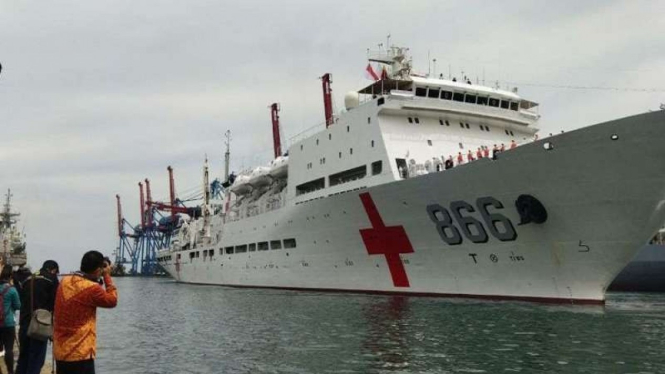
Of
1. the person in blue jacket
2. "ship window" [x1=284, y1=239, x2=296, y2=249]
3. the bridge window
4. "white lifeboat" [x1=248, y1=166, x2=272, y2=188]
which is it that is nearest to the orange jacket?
the person in blue jacket

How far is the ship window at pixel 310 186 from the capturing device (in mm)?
23308

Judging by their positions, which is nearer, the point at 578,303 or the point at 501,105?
the point at 578,303

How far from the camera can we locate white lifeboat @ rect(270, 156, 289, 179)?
27.8 m

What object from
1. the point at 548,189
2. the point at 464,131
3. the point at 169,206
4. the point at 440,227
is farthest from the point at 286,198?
the point at 169,206

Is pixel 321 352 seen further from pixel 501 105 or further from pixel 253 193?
pixel 253 193

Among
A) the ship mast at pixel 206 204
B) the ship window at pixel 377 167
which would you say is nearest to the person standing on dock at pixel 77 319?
the ship window at pixel 377 167

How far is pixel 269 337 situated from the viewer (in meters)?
11.0

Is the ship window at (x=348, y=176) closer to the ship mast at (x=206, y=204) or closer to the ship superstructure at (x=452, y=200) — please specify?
the ship superstructure at (x=452, y=200)

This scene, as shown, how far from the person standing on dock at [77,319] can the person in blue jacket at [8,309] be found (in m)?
2.30

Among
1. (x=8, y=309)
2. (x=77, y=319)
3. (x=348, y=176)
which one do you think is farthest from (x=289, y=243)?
(x=77, y=319)

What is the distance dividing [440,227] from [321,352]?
8.50m

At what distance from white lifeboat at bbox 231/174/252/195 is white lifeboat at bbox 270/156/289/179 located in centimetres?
258

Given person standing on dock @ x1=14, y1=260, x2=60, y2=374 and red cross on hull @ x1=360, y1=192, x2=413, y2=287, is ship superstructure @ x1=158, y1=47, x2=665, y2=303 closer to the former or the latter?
red cross on hull @ x1=360, y1=192, x2=413, y2=287

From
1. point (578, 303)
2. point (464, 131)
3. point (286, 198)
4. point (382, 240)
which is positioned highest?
point (464, 131)
